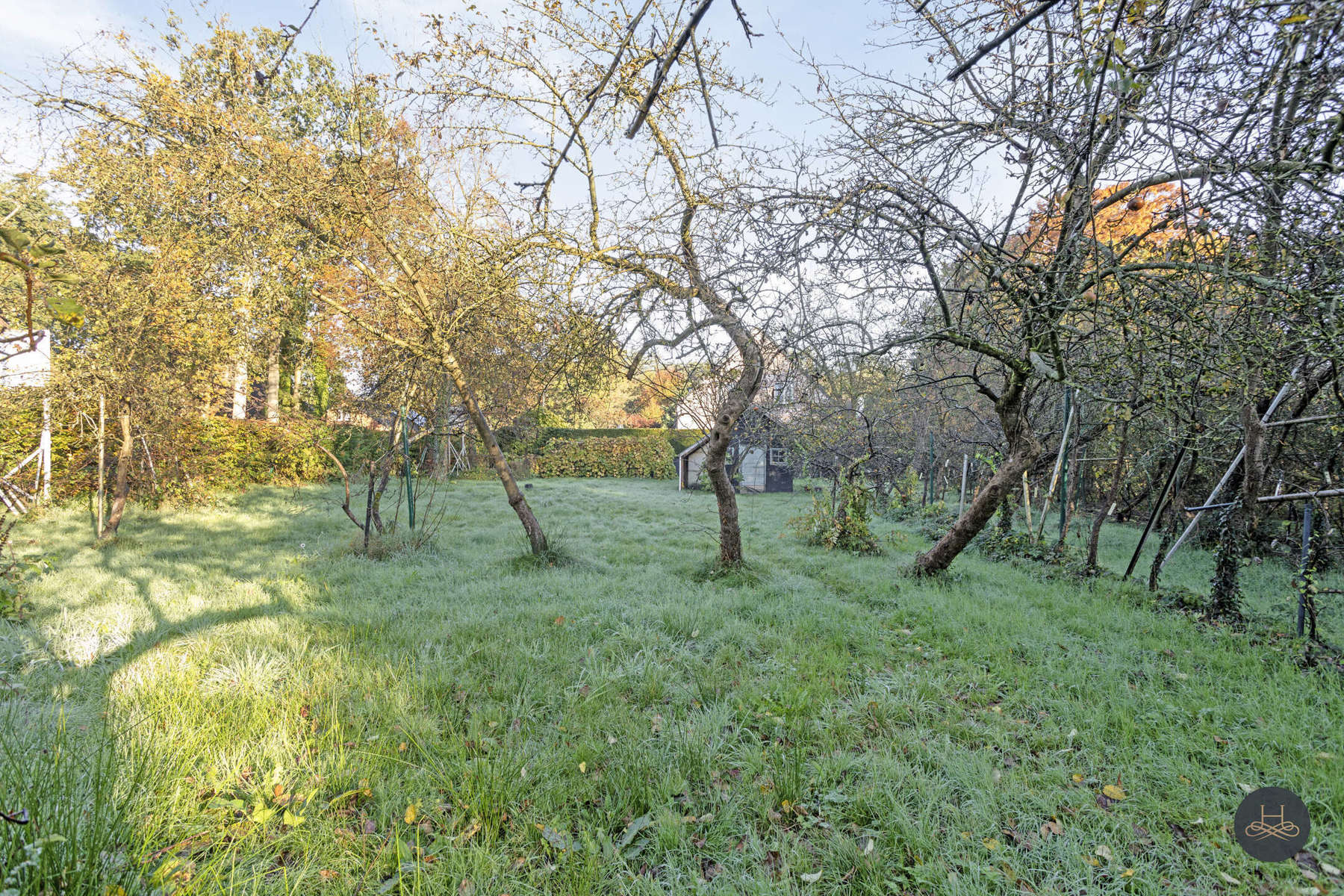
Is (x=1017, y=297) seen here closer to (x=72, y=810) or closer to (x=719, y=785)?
(x=719, y=785)

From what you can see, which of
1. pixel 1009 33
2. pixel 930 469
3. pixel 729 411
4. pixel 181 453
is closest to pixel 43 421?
pixel 181 453

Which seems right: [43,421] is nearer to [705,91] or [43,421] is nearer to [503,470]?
[503,470]

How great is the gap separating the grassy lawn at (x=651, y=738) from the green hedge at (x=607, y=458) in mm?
13894

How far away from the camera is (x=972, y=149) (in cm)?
393

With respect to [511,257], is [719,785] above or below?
below

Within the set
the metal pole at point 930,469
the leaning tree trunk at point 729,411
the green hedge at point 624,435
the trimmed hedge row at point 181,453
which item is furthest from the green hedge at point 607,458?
the leaning tree trunk at point 729,411

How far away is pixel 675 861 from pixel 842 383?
4.57 meters

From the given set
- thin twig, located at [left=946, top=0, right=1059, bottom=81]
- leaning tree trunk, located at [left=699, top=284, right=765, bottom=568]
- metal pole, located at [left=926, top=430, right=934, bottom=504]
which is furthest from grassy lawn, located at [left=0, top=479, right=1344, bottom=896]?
metal pole, located at [left=926, top=430, right=934, bottom=504]

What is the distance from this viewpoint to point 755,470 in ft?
55.7

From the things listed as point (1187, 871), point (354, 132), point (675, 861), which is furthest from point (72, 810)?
point (354, 132)

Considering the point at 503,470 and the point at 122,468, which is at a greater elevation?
the point at 503,470

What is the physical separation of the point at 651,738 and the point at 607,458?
17.1 meters

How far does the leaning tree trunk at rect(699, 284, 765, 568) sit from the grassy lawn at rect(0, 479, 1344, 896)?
831mm

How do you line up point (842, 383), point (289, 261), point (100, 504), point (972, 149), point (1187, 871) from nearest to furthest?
point (1187, 871)
point (972, 149)
point (289, 261)
point (842, 383)
point (100, 504)
